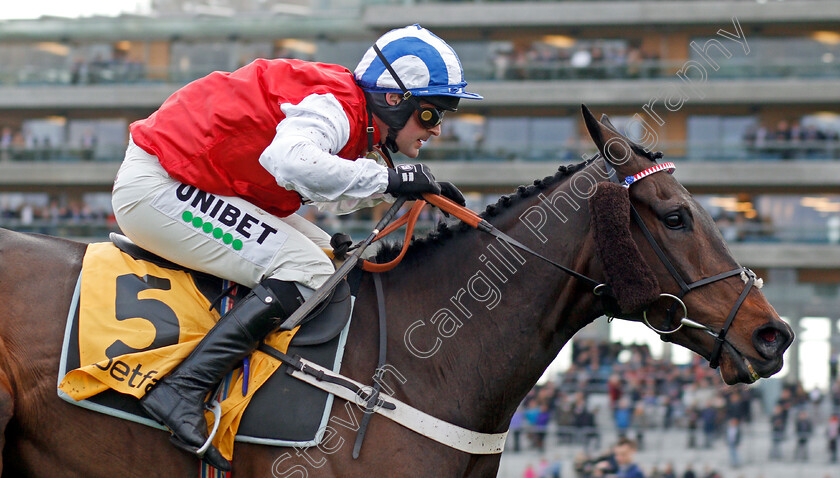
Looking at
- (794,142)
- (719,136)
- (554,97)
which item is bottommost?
(554,97)

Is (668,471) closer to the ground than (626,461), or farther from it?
closer to the ground

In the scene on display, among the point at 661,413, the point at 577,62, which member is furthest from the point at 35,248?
the point at 577,62

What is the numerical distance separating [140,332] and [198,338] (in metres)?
0.24

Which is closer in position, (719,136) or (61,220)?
(719,136)

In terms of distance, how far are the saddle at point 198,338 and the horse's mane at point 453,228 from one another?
1.12ft

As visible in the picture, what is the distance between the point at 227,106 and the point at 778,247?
28561 mm

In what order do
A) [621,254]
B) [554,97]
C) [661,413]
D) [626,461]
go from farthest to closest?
[554,97] < [661,413] < [626,461] < [621,254]

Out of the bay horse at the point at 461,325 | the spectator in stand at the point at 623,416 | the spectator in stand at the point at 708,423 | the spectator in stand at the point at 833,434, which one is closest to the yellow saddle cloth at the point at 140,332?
the bay horse at the point at 461,325

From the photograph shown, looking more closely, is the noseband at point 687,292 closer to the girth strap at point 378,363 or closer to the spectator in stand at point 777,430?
the girth strap at point 378,363

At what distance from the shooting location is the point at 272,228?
3.90 m

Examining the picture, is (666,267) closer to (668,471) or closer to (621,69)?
(668,471)

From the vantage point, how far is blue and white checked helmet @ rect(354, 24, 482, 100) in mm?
4047

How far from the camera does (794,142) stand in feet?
99.0

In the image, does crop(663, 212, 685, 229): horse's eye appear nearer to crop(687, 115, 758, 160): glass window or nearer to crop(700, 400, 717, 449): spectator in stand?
crop(700, 400, 717, 449): spectator in stand
